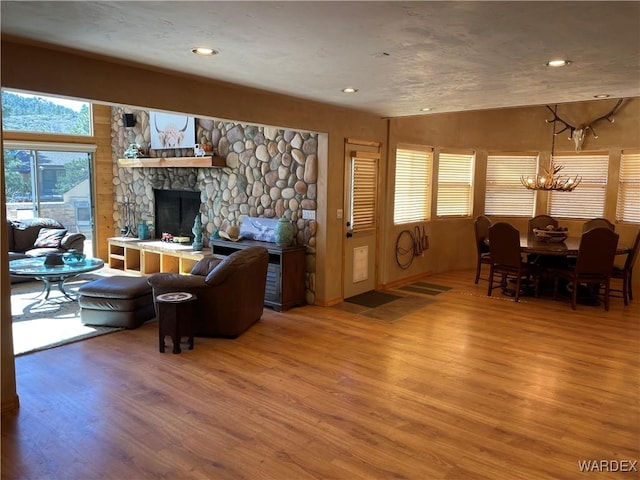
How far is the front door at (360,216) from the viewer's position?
602 cm

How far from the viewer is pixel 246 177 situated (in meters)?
6.41

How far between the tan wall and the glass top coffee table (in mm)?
3787

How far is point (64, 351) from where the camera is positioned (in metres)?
4.21

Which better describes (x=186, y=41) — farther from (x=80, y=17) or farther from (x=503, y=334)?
(x=503, y=334)

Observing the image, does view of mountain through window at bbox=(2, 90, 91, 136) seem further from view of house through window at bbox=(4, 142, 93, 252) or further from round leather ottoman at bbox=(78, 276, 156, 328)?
round leather ottoman at bbox=(78, 276, 156, 328)

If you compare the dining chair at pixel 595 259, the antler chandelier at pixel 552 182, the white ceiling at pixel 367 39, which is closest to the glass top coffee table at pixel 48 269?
the white ceiling at pixel 367 39

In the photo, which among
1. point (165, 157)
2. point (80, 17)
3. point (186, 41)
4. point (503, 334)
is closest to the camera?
point (80, 17)

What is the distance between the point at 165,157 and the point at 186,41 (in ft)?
15.7

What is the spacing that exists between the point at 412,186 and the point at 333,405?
15.0 ft

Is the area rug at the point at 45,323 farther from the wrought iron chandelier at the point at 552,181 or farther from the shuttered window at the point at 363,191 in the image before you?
the wrought iron chandelier at the point at 552,181

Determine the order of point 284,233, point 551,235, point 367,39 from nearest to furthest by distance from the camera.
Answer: point 367,39, point 284,233, point 551,235

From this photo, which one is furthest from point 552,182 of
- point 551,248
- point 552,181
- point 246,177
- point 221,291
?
point 221,291

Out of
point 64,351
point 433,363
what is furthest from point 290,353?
point 64,351

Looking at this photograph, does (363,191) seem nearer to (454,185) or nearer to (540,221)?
(454,185)
